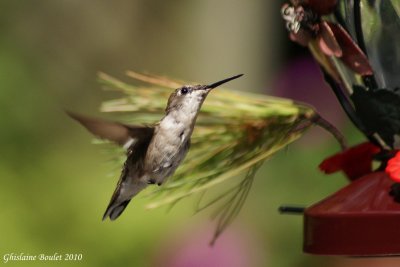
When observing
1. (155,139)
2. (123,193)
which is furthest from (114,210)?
(155,139)

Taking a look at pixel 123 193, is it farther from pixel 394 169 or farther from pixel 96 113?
pixel 96 113

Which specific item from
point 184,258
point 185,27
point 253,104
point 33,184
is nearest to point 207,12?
point 185,27

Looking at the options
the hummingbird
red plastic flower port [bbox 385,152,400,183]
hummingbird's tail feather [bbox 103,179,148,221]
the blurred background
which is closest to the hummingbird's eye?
the hummingbird

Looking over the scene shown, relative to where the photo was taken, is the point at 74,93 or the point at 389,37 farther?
the point at 74,93

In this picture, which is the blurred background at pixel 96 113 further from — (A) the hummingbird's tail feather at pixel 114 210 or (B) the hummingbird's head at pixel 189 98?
(B) the hummingbird's head at pixel 189 98

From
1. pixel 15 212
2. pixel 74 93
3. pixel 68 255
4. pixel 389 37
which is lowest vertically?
pixel 389 37

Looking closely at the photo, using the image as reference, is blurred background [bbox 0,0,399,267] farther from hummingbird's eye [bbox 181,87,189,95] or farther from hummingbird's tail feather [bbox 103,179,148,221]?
hummingbird's eye [bbox 181,87,189,95]

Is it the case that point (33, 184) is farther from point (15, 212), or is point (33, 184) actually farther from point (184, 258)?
point (184, 258)
